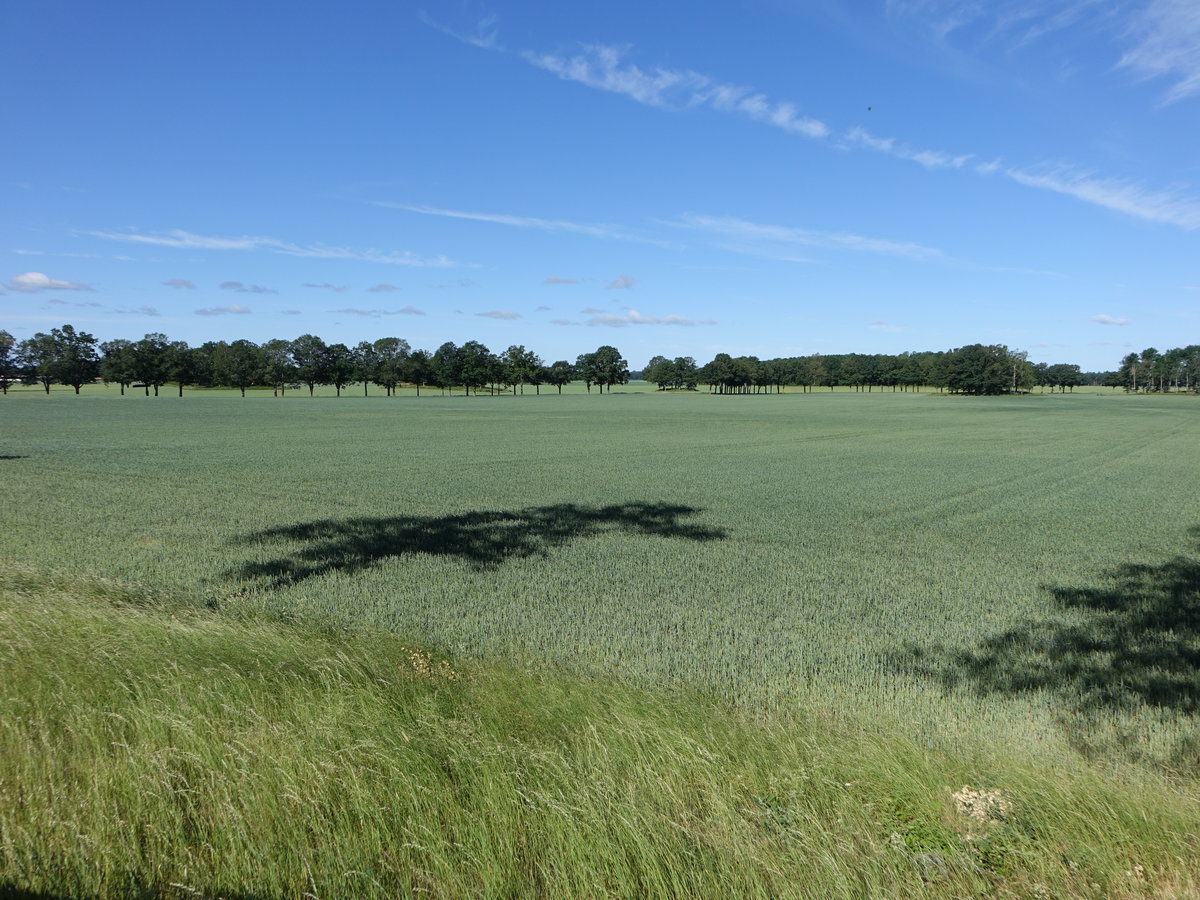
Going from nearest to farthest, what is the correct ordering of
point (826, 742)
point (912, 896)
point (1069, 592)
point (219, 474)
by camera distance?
point (912, 896) < point (826, 742) < point (1069, 592) < point (219, 474)

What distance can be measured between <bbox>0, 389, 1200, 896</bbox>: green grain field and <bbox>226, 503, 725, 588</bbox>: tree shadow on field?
0.42ft

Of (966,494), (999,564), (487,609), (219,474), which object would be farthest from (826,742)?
(219,474)

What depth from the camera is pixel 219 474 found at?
26.6 meters

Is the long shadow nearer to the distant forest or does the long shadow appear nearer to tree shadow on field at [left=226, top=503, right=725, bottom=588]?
tree shadow on field at [left=226, top=503, right=725, bottom=588]

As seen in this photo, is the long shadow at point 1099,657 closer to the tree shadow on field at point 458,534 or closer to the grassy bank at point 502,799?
the grassy bank at point 502,799

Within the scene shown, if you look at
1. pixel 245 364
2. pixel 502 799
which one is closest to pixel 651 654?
pixel 502 799

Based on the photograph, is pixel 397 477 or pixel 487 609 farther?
pixel 397 477

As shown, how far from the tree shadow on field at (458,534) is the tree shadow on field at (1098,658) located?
24.3 feet

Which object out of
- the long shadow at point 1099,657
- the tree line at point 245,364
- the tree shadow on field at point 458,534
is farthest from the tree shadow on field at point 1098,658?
the tree line at point 245,364

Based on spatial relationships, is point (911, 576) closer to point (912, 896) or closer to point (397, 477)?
point (912, 896)

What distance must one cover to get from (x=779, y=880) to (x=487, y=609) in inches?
277

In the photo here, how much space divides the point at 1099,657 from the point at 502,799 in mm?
8003

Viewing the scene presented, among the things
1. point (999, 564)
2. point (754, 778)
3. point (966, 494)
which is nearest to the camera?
point (754, 778)

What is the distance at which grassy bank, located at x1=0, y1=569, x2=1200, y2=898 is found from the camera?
11.8ft
